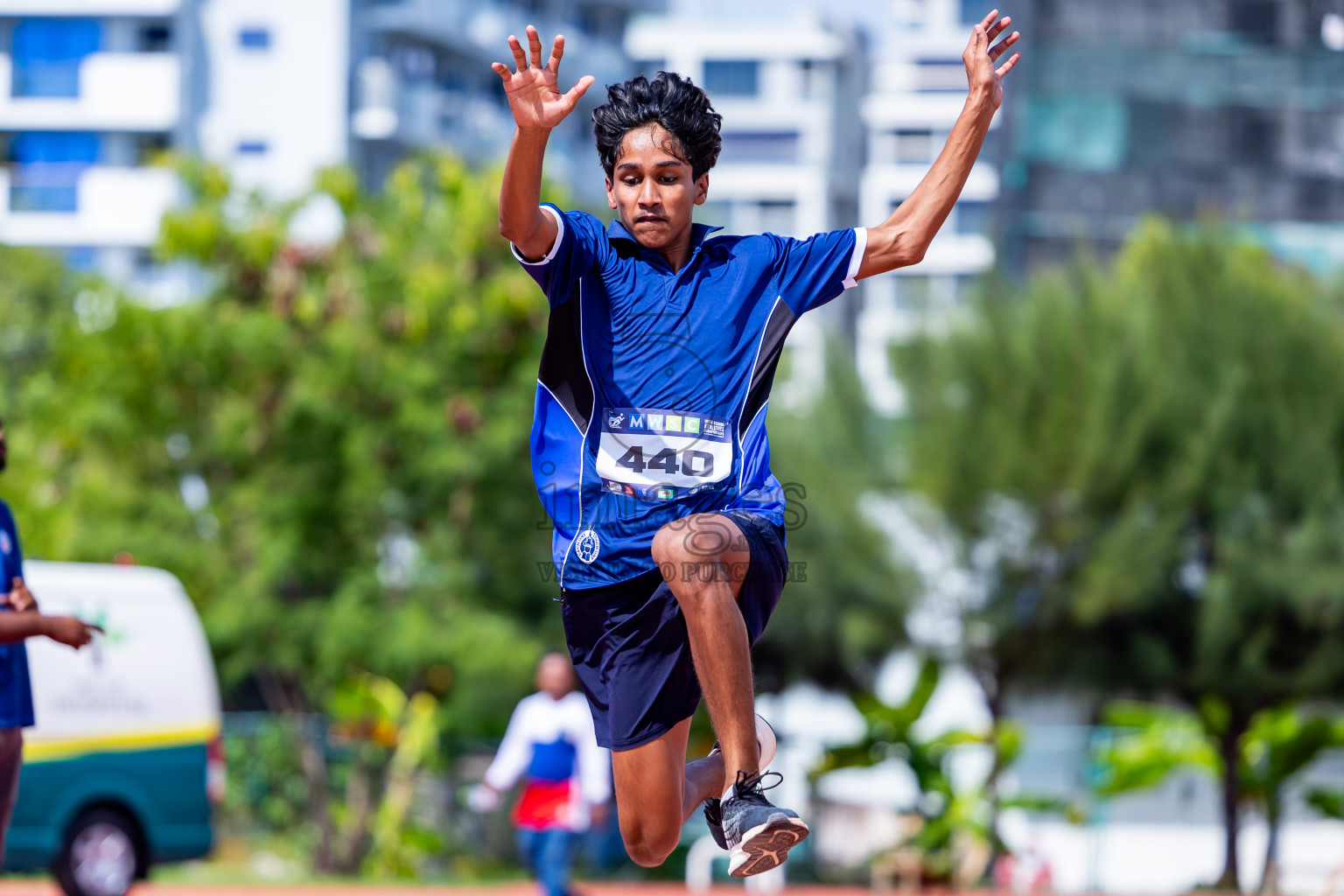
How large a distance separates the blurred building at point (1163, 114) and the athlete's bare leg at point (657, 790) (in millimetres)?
28013

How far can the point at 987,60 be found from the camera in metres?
4.58

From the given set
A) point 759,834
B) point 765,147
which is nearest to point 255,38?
point 765,147

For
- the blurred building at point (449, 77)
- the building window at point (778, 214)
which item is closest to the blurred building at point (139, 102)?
the blurred building at point (449, 77)

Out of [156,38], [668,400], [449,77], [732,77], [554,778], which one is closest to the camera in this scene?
[668,400]

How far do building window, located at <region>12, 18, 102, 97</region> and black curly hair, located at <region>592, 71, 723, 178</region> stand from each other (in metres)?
39.8

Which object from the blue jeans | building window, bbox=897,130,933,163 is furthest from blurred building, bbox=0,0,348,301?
building window, bbox=897,130,933,163

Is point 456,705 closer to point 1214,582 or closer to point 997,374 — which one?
point 997,374

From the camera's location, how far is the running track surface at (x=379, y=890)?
14297mm

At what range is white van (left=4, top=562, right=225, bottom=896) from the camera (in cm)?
1138

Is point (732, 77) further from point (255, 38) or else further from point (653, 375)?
point (653, 375)

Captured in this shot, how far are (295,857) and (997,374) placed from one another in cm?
935

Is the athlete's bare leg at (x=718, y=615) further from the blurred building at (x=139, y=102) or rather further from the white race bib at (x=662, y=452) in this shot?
the blurred building at (x=139, y=102)

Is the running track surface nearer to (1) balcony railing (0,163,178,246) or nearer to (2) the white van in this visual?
(2) the white van

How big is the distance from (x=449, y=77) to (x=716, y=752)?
41070 millimetres
